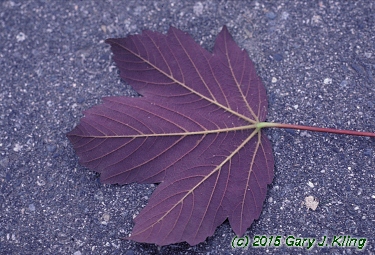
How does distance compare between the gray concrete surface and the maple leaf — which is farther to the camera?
the gray concrete surface

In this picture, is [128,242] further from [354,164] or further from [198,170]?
[354,164]

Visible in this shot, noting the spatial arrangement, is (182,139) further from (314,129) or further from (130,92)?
(314,129)

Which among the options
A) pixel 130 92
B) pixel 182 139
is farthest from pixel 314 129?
pixel 130 92

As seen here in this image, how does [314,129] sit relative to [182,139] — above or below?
above

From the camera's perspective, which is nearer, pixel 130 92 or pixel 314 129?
pixel 314 129

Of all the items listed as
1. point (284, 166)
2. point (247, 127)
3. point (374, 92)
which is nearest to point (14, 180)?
point (247, 127)
